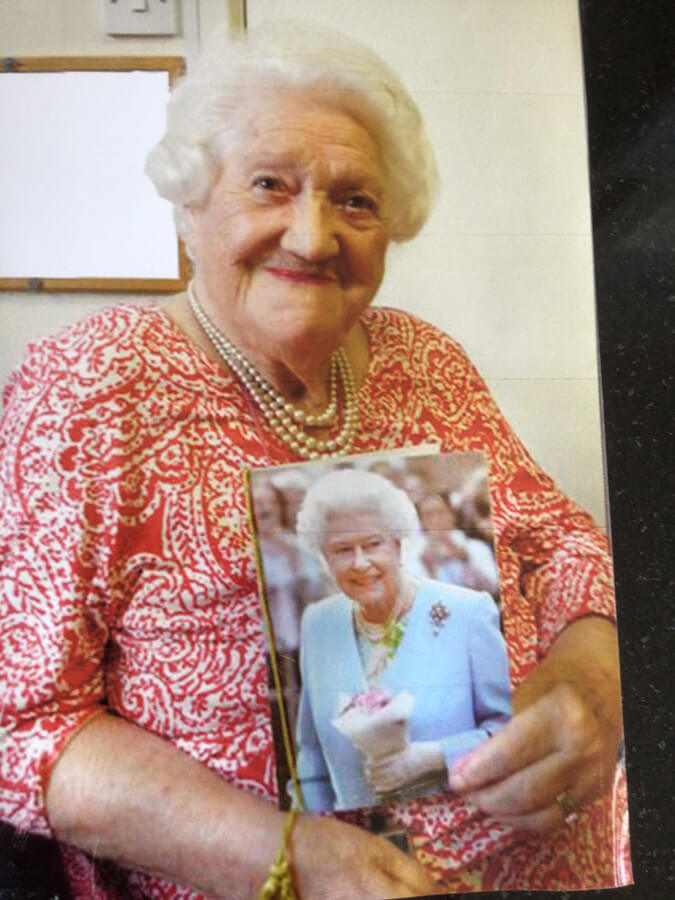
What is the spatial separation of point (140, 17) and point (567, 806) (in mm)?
1016

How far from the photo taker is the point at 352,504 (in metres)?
1.08

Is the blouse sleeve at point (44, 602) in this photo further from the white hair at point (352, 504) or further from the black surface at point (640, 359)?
the black surface at point (640, 359)

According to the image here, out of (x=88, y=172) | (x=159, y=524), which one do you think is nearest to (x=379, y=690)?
(x=159, y=524)

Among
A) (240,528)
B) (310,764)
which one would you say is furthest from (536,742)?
(240,528)

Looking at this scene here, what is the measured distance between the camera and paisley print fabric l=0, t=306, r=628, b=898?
3.31 feet

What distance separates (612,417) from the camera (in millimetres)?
1222

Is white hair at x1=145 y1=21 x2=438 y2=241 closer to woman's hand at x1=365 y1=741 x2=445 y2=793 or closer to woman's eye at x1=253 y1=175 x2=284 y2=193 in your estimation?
woman's eye at x1=253 y1=175 x2=284 y2=193

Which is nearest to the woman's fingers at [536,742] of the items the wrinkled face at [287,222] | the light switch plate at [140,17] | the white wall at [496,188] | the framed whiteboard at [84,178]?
the white wall at [496,188]

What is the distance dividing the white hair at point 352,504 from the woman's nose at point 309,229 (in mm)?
244

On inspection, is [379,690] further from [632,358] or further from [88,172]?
[88,172]

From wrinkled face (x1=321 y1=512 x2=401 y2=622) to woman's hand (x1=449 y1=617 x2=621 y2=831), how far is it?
19 cm

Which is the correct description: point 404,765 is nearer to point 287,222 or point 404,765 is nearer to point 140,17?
point 287,222

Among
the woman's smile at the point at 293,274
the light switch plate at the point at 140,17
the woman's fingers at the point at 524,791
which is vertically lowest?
the woman's fingers at the point at 524,791

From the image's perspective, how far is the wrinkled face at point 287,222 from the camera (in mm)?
1061
